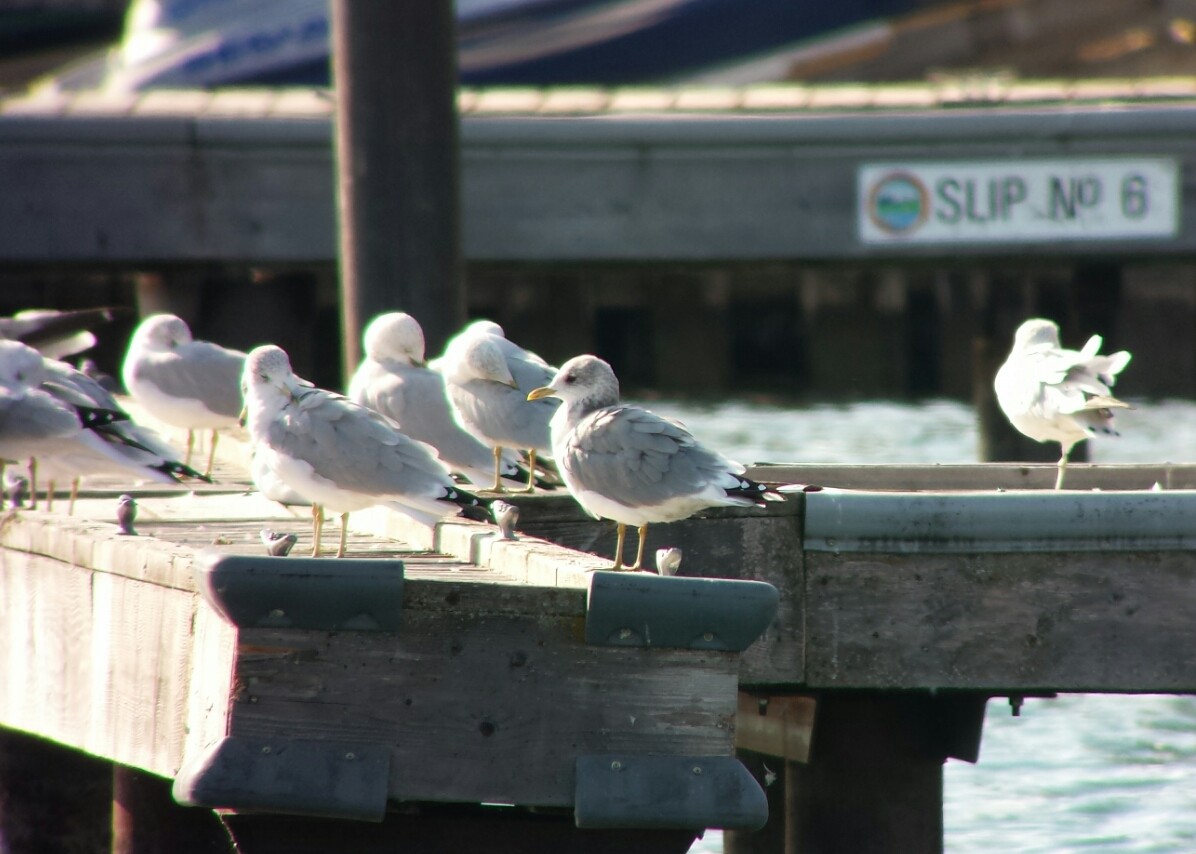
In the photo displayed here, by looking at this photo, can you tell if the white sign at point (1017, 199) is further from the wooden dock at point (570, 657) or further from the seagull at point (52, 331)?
the seagull at point (52, 331)

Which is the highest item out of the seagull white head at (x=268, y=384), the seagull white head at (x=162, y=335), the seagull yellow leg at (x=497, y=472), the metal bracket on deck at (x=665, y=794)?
the seagull white head at (x=162, y=335)

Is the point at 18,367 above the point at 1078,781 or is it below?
above

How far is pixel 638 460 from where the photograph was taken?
547cm

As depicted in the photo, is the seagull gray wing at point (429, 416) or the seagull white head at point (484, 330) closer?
the seagull gray wing at point (429, 416)

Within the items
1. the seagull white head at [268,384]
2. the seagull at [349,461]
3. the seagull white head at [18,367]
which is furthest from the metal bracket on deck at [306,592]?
the seagull white head at [18,367]

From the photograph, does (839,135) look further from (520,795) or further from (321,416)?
(520,795)

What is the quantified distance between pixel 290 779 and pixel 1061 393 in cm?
357

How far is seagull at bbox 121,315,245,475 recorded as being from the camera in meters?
7.93

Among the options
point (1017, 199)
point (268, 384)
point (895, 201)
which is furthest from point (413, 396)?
point (1017, 199)

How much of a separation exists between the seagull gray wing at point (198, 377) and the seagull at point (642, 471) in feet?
8.22

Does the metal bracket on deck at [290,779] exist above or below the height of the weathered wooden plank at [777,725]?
above

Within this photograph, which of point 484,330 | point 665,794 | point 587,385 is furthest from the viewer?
point 484,330

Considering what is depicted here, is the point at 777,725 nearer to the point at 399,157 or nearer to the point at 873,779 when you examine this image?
the point at 873,779

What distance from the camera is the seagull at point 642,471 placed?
5355 mm
